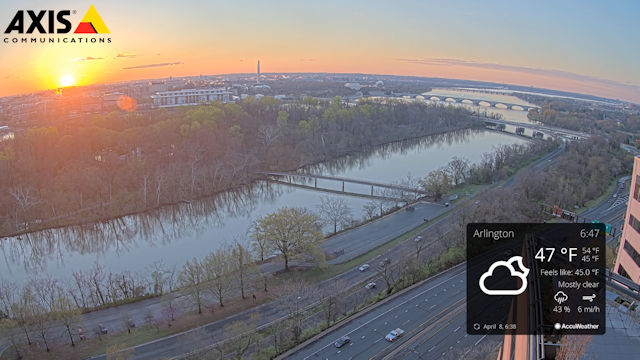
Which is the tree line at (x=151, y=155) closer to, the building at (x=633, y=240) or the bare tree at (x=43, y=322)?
the bare tree at (x=43, y=322)

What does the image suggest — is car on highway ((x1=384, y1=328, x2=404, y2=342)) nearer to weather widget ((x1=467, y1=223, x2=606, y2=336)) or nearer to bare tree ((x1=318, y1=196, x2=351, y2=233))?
weather widget ((x1=467, y1=223, x2=606, y2=336))

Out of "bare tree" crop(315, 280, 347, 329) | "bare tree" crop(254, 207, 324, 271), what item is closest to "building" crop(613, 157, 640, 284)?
"bare tree" crop(315, 280, 347, 329)

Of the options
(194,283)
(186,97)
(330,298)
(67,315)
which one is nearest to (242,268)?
(194,283)

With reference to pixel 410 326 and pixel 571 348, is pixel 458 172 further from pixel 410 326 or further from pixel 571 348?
pixel 571 348

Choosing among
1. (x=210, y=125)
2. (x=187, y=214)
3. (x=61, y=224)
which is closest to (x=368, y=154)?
(x=210, y=125)

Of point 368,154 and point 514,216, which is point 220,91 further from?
point 514,216

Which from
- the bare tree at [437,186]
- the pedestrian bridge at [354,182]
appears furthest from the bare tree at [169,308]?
the bare tree at [437,186]
